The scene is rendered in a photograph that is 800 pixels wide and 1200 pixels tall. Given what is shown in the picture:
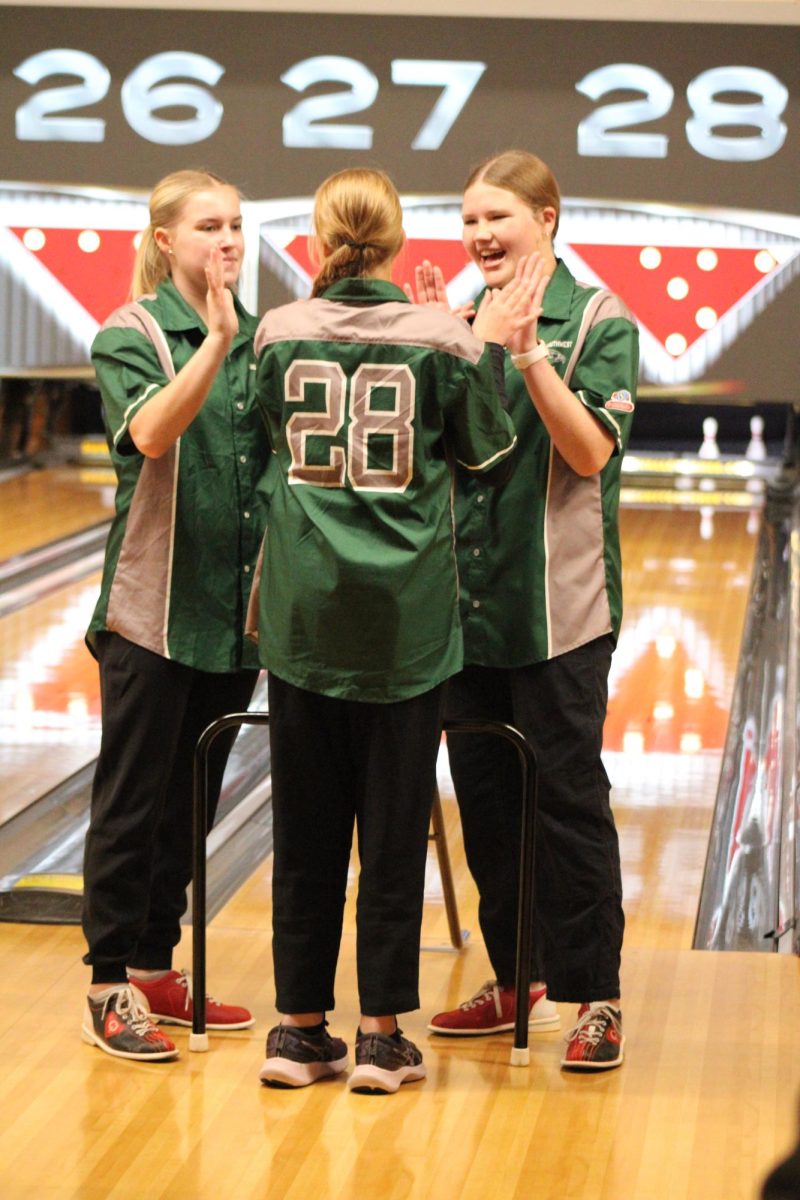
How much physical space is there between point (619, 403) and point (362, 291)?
0.45m

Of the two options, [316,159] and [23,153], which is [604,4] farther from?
[23,153]

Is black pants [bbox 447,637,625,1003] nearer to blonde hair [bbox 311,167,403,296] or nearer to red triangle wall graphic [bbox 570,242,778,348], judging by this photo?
blonde hair [bbox 311,167,403,296]

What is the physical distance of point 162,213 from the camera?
281 cm

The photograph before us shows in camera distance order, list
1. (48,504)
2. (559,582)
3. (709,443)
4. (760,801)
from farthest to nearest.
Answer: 1. (709,443)
2. (48,504)
3. (760,801)
4. (559,582)

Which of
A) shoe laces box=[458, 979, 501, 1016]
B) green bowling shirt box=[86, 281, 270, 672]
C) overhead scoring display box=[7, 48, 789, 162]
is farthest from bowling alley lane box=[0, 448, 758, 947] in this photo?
overhead scoring display box=[7, 48, 789, 162]

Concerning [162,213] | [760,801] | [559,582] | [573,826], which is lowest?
[760,801]

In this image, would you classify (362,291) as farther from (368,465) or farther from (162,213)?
(162,213)

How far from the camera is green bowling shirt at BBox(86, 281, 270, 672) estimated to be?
9.11 feet

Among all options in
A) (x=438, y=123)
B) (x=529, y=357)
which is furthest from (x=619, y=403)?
(x=438, y=123)

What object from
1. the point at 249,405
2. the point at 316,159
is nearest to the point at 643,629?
the point at 316,159

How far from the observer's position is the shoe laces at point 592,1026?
9.04ft

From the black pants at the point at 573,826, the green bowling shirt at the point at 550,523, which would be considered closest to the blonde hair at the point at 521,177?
the green bowling shirt at the point at 550,523

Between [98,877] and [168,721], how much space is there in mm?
271

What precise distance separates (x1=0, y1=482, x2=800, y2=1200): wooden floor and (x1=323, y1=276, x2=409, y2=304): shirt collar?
1178 mm
